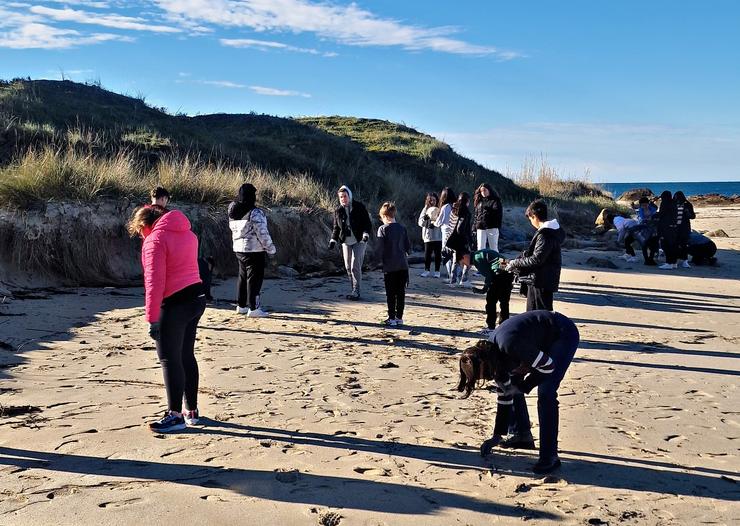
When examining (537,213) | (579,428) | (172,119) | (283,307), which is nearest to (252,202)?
(283,307)

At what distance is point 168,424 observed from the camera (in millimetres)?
5531

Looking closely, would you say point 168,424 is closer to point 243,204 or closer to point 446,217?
point 243,204

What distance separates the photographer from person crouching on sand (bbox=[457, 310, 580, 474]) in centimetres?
462

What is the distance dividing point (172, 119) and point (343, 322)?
2225 cm

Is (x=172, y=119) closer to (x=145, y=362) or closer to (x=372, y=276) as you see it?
(x=372, y=276)

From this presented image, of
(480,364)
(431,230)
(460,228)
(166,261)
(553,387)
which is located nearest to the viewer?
(480,364)

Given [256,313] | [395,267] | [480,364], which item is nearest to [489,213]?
[395,267]

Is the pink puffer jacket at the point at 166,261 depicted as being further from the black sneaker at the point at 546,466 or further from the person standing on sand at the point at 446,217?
the person standing on sand at the point at 446,217

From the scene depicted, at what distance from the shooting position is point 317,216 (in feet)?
55.0

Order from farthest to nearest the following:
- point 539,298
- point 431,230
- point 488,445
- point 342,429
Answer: point 431,230
point 539,298
point 342,429
point 488,445

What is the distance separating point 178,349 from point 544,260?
12.3 feet

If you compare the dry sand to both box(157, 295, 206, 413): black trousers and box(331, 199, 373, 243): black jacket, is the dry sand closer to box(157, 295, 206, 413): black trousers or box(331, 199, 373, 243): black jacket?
box(157, 295, 206, 413): black trousers

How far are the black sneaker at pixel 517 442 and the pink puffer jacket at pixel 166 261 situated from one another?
2647 millimetres

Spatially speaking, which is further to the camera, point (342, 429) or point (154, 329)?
point (342, 429)
